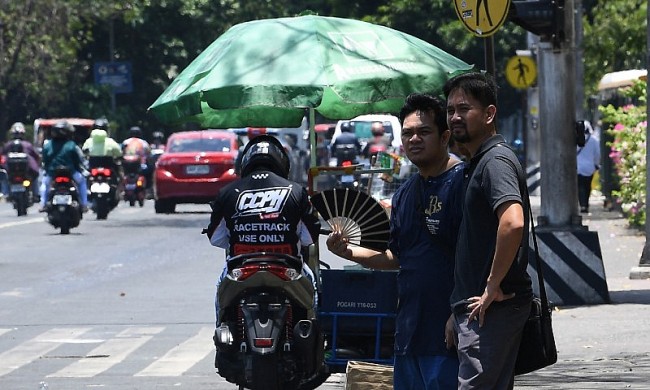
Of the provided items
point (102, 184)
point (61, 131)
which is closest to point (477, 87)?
point (61, 131)

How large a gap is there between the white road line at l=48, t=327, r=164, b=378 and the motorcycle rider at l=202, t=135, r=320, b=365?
2.26m

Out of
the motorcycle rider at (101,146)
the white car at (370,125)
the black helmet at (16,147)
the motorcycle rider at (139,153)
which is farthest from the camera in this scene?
the motorcycle rider at (139,153)

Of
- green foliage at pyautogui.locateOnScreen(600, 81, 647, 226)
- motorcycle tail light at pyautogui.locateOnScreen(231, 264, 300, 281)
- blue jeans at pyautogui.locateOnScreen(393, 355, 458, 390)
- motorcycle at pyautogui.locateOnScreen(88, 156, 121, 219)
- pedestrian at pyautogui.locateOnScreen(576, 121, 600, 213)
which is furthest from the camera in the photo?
motorcycle at pyautogui.locateOnScreen(88, 156, 121, 219)

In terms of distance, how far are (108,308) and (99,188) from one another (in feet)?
47.7

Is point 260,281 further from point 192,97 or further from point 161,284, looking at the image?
point 161,284

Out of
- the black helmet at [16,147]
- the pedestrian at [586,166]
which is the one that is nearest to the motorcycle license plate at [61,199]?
the black helmet at [16,147]

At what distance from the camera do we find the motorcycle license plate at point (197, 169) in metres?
31.0

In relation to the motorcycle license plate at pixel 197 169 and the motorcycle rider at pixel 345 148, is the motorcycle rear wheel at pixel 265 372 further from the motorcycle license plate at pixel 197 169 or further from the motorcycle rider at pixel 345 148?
the motorcycle rider at pixel 345 148

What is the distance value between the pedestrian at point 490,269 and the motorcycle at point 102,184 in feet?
78.6

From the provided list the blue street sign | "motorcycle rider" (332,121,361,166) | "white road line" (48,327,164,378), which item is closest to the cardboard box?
"white road line" (48,327,164,378)

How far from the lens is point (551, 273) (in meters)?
14.6

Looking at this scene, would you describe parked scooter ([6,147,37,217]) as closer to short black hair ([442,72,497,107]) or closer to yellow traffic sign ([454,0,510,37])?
yellow traffic sign ([454,0,510,37])

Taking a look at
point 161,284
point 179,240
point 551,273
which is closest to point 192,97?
point 551,273

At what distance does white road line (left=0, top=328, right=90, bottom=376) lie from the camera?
11.6m
